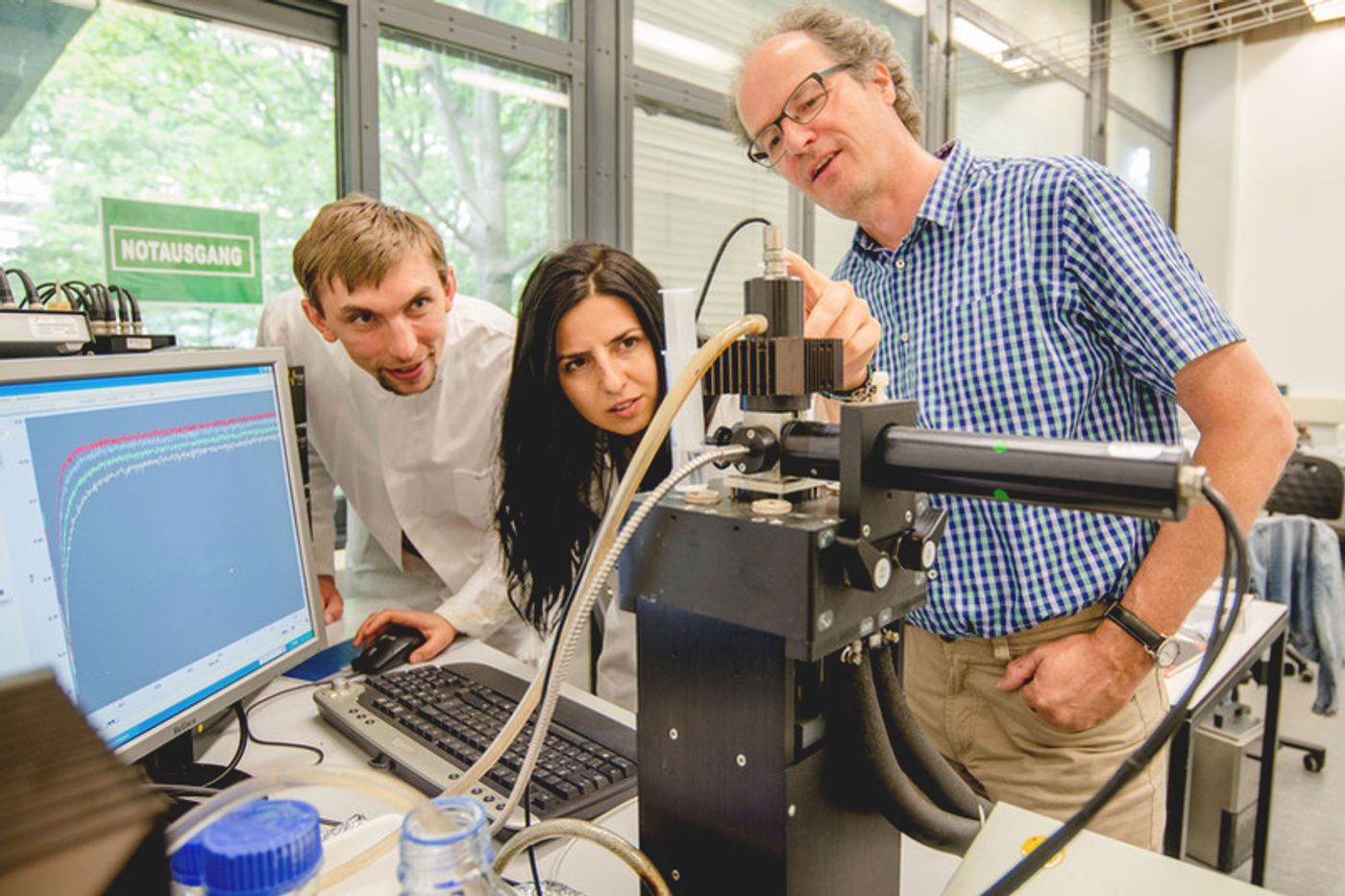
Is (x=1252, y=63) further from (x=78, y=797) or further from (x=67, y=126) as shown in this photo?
(x=78, y=797)

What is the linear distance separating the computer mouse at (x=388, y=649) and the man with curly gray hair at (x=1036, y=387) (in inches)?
29.4

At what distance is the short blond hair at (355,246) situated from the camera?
1366 mm

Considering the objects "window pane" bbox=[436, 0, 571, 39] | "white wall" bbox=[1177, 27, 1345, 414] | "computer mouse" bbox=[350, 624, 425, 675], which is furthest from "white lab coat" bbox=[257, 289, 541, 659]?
"white wall" bbox=[1177, 27, 1345, 414]

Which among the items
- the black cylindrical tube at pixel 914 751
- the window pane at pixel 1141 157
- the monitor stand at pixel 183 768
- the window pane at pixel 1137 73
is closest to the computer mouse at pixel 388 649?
the monitor stand at pixel 183 768

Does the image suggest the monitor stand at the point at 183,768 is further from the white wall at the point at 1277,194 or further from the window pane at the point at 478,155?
the white wall at the point at 1277,194

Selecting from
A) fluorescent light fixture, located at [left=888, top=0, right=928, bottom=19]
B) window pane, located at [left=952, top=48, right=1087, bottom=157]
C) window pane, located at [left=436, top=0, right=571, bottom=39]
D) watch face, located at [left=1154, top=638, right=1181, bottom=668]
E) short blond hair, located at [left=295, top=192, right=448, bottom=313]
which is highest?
fluorescent light fixture, located at [left=888, top=0, right=928, bottom=19]

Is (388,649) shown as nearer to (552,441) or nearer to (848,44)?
(552,441)

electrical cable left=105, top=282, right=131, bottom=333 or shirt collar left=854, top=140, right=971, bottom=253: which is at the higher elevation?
shirt collar left=854, top=140, right=971, bottom=253

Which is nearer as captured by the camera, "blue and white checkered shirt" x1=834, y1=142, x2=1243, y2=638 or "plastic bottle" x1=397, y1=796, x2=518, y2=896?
"plastic bottle" x1=397, y1=796, x2=518, y2=896

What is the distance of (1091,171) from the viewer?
1077 millimetres

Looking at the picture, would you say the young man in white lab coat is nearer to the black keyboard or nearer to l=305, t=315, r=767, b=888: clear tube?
the black keyboard

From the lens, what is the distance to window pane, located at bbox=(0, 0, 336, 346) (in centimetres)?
171

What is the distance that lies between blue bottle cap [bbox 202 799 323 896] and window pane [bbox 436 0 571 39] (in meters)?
2.49

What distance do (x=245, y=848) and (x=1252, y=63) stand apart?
303 inches
